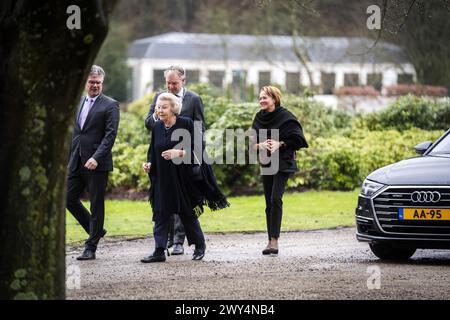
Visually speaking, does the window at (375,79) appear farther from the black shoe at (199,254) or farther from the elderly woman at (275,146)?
the black shoe at (199,254)

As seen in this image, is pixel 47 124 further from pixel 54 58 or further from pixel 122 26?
pixel 122 26

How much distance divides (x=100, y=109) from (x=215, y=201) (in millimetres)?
1696

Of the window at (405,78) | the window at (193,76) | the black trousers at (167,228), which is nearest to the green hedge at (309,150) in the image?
the black trousers at (167,228)

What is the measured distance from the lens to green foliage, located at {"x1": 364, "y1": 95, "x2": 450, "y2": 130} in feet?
88.3

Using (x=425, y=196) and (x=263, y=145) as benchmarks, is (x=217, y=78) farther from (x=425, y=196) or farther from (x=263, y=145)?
(x=425, y=196)

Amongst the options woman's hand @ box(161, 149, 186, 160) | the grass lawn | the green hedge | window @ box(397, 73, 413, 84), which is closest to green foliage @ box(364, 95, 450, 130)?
the green hedge

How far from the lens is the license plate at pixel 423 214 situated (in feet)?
36.3

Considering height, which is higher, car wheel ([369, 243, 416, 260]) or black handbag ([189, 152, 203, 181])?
black handbag ([189, 152, 203, 181])

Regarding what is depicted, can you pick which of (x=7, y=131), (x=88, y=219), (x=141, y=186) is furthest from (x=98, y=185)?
(x=141, y=186)

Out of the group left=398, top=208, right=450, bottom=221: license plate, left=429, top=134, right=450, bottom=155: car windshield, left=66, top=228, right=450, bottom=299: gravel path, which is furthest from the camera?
left=429, top=134, right=450, bottom=155: car windshield

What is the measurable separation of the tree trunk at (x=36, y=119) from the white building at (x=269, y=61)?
35840mm

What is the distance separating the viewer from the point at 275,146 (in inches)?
488

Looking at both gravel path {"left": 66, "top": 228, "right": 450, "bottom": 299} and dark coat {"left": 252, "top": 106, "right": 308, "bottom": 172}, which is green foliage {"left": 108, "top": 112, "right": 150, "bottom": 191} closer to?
gravel path {"left": 66, "top": 228, "right": 450, "bottom": 299}

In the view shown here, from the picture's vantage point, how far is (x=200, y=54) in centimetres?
6975
